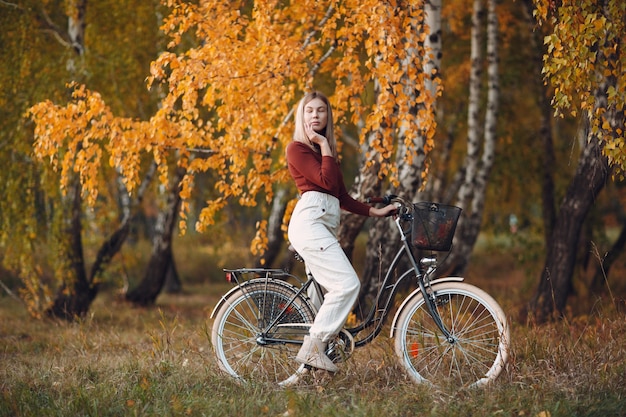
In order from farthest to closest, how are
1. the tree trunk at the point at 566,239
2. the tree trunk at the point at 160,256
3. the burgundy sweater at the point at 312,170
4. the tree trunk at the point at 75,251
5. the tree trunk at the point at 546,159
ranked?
the tree trunk at the point at 160,256 → the tree trunk at the point at 546,159 → the tree trunk at the point at 75,251 → the tree trunk at the point at 566,239 → the burgundy sweater at the point at 312,170

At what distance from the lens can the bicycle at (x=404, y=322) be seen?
504cm

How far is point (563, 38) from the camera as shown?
17.6 ft

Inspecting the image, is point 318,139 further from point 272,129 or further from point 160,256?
point 160,256

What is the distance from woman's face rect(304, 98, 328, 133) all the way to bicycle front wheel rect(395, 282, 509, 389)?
1353 millimetres

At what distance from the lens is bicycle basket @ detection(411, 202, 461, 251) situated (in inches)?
196

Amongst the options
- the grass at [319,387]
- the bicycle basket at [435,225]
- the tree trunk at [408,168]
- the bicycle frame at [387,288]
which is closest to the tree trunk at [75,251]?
the grass at [319,387]

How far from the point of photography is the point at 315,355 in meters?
5.21

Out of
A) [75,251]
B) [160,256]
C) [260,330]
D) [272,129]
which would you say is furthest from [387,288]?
[160,256]

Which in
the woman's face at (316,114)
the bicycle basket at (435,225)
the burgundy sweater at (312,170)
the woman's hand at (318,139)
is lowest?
the bicycle basket at (435,225)

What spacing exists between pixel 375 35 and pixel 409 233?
181cm

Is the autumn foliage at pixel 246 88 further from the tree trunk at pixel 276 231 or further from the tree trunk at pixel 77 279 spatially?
the tree trunk at pixel 276 231

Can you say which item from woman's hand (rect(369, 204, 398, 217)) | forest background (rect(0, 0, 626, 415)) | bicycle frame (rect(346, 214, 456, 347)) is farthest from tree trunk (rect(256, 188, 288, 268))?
woman's hand (rect(369, 204, 398, 217))

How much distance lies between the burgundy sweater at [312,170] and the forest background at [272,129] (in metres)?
1.36

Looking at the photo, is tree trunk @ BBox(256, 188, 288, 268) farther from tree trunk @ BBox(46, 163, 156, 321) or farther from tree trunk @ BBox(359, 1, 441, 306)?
tree trunk @ BBox(359, 1, 441, 306)
